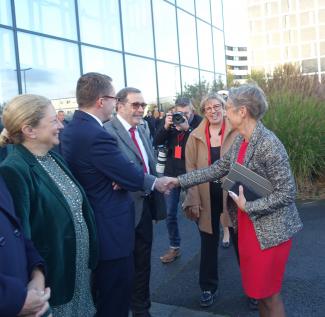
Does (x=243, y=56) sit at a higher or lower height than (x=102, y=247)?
higher

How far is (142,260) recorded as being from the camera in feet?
11.3

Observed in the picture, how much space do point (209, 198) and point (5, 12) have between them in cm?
842

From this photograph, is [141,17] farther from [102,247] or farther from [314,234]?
[102,247]

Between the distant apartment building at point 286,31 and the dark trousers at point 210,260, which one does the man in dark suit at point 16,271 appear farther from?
the distant apartment building at point 286,31

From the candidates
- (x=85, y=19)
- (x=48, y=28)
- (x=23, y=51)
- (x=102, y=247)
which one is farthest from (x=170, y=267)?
(x=85, y=19)

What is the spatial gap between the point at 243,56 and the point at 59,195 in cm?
12225

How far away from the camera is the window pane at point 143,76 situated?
15.4 metres

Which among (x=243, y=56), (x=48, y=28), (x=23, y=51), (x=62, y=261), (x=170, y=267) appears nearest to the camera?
(x=62, y=261)

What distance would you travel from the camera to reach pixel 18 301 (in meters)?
1.62

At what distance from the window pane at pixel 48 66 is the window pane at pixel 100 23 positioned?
1.00 metres

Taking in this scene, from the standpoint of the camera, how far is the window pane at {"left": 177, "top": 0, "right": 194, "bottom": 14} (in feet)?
64.7

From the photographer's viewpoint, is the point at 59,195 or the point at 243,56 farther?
the point at 243,56

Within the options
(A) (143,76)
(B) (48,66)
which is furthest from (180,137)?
(A) (143,76)

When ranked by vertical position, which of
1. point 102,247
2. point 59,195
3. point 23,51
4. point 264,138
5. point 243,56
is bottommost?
point 102,247
